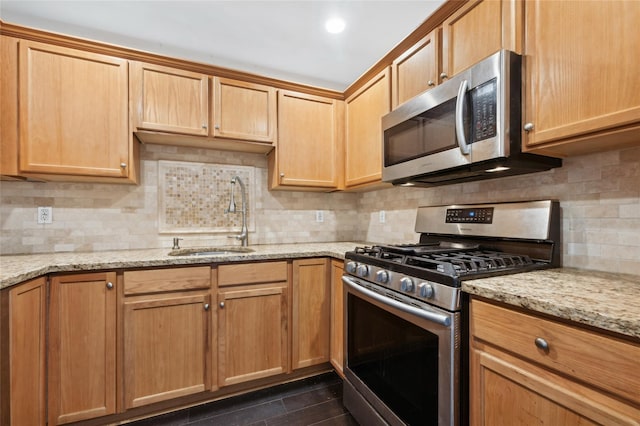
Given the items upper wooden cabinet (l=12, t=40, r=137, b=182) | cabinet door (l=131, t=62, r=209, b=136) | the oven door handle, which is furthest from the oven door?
upper wooden cabinet (l=12, t=40, r=137, b=182)

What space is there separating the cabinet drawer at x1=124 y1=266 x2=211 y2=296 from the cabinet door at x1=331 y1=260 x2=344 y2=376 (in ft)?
2.70

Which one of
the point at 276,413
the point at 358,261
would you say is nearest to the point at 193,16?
the point at 358,261

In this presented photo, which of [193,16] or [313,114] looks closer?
[193,16]

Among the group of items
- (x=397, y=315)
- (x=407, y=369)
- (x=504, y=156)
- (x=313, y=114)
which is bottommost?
(x=407, y=369)

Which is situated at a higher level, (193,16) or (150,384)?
(193,16)

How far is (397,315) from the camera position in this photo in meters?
1.28

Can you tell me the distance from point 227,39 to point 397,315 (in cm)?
222

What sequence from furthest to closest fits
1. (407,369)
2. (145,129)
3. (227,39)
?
(227,39), (145,129), (407,369)

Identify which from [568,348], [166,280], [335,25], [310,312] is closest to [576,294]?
[568,348]

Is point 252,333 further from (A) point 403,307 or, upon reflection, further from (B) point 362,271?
(A) point 403,307

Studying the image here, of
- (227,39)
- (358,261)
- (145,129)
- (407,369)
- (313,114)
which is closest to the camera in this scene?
(407,369)

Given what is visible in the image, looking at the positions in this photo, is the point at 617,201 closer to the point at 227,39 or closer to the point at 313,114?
the point at 313,114

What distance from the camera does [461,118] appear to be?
4.18ft

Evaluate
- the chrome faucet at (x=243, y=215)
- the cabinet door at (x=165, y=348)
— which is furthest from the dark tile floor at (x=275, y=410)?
the chrome faucet at (x=243, y=215)
